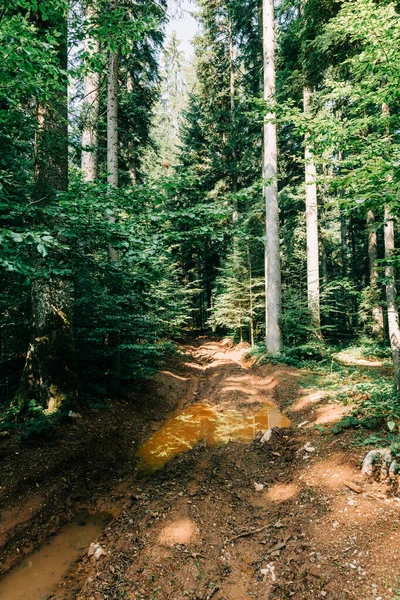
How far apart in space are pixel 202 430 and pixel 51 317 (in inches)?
160

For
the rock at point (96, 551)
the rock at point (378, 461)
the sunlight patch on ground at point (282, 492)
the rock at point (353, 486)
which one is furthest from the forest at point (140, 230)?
the sunlight patch on ground at point (282, 492)

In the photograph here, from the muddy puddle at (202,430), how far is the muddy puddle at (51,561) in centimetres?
147

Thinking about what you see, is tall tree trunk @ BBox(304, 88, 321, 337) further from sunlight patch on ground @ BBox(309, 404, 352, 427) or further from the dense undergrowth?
sunlight patch on ground @ BBox(309, 404, 352, 427)

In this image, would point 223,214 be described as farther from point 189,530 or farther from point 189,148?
point 189,148

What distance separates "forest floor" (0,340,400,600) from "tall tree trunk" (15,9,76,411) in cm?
87

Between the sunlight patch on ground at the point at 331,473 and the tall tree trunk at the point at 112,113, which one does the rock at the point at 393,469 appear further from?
the tall tree trunk at the point at 112,113

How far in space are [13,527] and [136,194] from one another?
438 centimetres

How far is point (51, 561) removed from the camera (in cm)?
323

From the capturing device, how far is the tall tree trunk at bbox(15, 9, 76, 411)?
5594mm

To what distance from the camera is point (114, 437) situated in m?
5.81

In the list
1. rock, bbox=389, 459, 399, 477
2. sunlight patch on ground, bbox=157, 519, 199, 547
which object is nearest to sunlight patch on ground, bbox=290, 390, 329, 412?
rock, bbox=389, 459, 399, 477

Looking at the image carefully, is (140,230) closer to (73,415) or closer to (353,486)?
(73,415)

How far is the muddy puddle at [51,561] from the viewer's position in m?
2.87

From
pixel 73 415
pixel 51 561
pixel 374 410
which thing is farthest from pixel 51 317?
pixel 374 410
